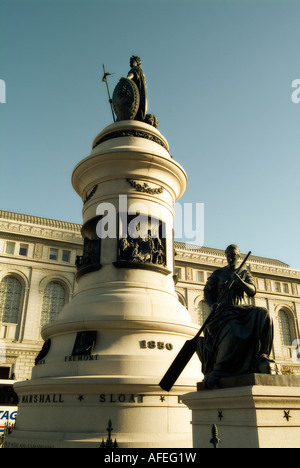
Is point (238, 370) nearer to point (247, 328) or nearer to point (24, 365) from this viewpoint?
point (247, 328)

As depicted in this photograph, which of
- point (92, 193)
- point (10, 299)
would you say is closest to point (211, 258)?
point (10, 299)

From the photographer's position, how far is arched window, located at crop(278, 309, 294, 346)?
4959 centimetres

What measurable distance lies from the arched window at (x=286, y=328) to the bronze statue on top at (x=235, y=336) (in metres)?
47.4

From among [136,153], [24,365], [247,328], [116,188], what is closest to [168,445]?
[247,328]

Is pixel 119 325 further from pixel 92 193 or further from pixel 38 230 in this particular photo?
pixel 38 230

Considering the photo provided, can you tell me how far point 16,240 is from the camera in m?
40.1

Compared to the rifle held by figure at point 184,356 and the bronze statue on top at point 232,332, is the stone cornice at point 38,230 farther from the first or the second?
the bronze statue on top at point 232,332

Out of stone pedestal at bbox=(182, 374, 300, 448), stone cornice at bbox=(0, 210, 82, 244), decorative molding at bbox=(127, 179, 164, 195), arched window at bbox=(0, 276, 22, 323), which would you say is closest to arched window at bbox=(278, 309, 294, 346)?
stone cornice at bbox=(0, 210, 82, 244)

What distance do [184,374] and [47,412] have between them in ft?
9.34

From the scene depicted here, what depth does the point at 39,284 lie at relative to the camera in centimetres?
3947

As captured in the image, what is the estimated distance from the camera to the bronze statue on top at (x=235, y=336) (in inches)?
204

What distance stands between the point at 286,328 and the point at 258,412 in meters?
50.4

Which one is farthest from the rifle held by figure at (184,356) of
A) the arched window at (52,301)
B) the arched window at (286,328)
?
the arched window at (286,328)

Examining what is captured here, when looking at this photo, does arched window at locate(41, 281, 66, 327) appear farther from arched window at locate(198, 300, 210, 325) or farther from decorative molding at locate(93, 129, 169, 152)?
decorative molding at locate(93, 129, 169, 152)
